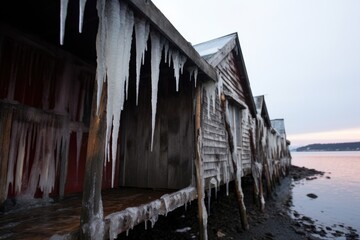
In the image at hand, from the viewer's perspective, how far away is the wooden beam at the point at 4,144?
3318 millimetres

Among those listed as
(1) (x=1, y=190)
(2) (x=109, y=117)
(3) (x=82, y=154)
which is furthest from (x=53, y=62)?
(2) (x=109, y=117)

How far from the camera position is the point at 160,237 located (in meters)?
5.18

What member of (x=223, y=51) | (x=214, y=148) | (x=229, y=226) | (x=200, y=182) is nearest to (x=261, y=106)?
(x=223, y=51)

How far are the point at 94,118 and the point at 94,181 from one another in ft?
2.11

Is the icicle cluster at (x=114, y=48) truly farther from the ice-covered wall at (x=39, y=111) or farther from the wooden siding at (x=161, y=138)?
the wooden siding at (x=161, y=138)

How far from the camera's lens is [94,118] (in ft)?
7.66

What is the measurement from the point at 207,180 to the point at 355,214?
32.5ft

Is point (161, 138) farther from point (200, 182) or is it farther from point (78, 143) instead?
point (78, 143)

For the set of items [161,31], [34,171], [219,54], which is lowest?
[34,171]

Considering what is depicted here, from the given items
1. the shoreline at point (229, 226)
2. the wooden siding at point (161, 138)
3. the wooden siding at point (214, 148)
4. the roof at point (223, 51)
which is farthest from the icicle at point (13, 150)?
the roof at point (223, 51)

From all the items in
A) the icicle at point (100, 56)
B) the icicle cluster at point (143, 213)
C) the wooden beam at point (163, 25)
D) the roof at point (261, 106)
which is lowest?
the icicle cluster at point (143, 213)

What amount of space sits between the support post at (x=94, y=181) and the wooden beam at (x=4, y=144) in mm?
1981

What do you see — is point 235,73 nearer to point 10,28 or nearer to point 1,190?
point 10,28

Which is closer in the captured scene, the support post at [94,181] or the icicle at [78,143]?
the support post at [94,181]
